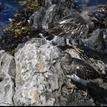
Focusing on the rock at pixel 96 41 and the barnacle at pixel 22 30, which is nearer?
the rock at pixel 96 41

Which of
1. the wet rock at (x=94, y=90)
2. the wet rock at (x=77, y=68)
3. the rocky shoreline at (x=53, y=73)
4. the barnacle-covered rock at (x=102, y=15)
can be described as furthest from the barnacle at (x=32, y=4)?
the wet rock at (x=94, y=90)

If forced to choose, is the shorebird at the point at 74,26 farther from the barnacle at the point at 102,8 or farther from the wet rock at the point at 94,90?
the wet rock at the point at 94,90

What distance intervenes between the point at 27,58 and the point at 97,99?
6.37 feet

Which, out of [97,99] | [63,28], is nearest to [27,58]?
[97,99]

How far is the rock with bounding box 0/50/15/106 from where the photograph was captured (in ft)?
26.9

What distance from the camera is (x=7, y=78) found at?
868cm

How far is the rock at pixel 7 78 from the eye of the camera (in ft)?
26.9

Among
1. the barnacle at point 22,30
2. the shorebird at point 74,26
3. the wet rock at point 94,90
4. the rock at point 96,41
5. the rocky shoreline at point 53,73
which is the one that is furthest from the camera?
the barnacle at point 22,30

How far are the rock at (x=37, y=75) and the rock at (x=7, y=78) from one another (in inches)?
7.2

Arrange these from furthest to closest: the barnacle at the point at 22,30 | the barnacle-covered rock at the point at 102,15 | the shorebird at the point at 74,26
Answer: the barnacle-covered rock at the point at 102,15, the barnacle at the point at 22,30, the shorebird at the point at 74,26

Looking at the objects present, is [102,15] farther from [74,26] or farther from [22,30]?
[22,30]

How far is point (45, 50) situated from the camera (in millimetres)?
8312

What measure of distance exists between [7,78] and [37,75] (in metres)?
1.02

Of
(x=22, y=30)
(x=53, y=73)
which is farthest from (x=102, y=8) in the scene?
(x=53, y=73)
